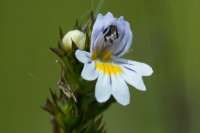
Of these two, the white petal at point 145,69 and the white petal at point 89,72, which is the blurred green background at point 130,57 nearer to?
the white petal at point 145,69

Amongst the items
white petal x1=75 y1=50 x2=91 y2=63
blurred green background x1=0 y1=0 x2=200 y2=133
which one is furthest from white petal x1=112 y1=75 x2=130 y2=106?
blurred green background x1=0 y1=0 x2=200 y2=133

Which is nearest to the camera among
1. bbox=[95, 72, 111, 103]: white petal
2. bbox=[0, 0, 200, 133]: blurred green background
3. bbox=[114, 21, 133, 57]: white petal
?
bbox=[95, 72, 111, 103]: white petal

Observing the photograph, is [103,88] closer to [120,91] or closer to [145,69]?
[120,91]

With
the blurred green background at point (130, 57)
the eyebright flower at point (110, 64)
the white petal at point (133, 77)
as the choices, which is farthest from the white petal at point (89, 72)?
the blurred green background at point (130, 57)

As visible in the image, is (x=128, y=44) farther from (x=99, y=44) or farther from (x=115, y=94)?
(x=115, y=94)

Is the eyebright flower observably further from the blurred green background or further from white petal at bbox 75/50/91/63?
the blurred green background

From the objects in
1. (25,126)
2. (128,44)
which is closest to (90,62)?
(128,44)
